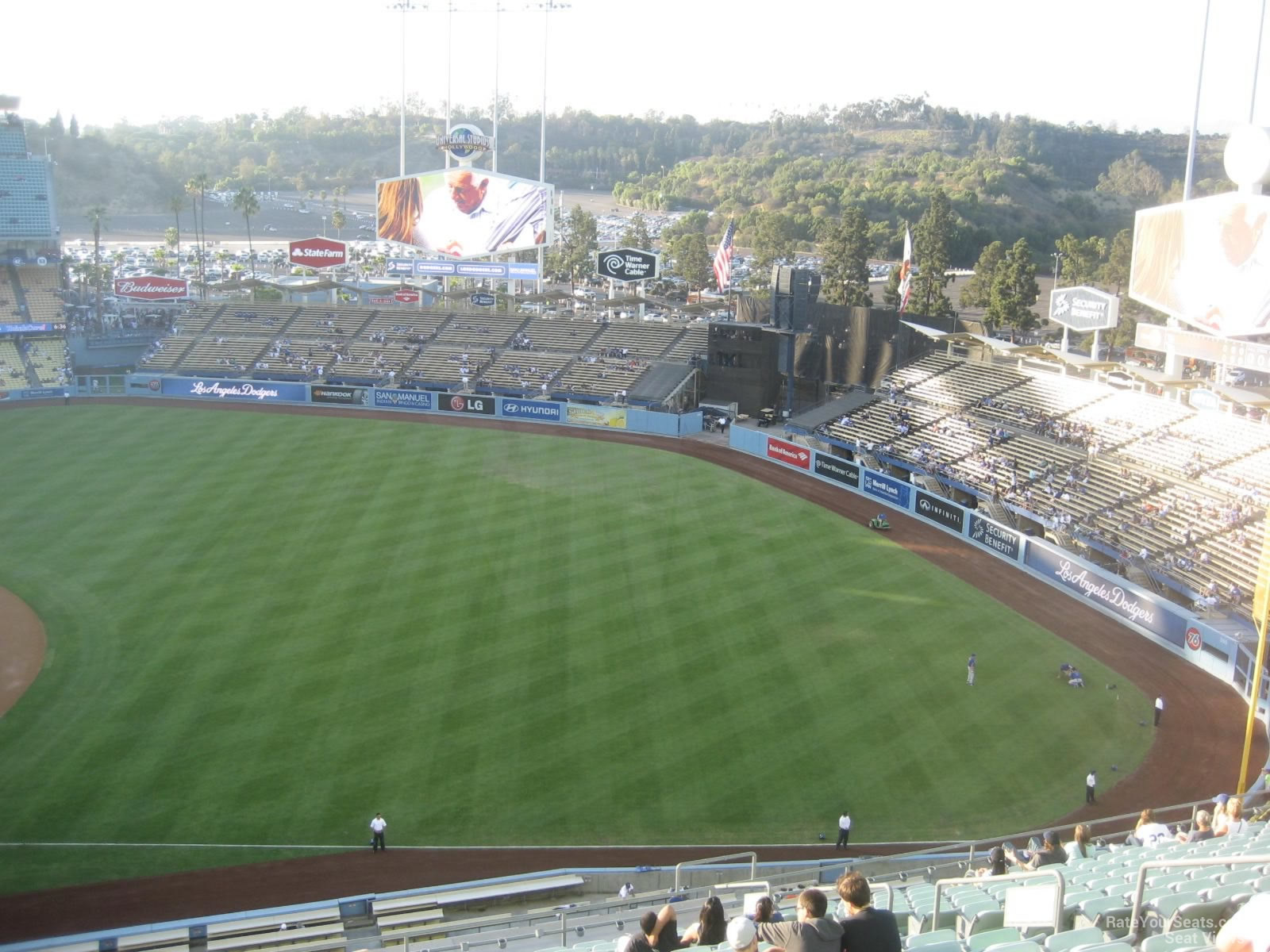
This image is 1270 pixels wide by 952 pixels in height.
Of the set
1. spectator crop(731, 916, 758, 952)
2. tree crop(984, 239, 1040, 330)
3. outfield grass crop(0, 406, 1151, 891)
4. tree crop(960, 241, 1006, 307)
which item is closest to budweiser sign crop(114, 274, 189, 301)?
outfield grass crop(0, 406, 1151, 891)

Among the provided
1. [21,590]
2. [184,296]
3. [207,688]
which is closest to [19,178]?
[184,296]

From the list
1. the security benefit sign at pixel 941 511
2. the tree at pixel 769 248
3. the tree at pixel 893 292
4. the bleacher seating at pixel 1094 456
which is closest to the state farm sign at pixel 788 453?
the bleacher seating at pixel 1094 456

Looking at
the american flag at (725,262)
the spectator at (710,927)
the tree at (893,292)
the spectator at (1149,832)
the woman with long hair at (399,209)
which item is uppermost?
the woman with long hair at (399,209)

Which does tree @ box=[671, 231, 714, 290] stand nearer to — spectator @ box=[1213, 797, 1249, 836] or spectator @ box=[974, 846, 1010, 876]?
spectator @ box=[1213, 797, 1249, 836]

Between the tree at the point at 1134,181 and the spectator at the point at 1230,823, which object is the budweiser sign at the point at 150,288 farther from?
the tree at the point at 1134,181

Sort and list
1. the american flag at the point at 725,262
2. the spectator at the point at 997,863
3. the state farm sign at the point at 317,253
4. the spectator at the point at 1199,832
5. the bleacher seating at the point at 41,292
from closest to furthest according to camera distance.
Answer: the spectator at the point at 997,863
the spectator at the point at 1199,832
the american flag at the point at 725,262
the bleacher seating at the point at 41,292
the state farm sign at the point at 317,253

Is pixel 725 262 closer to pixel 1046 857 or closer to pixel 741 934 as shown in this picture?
pixel 1046 857

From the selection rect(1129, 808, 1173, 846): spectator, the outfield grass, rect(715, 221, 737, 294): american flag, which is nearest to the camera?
rect(1129, 808, 1173, 846): spectator
